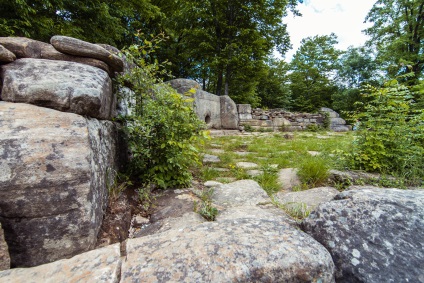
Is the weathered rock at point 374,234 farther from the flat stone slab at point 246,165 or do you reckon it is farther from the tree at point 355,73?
the tree at point 355,73

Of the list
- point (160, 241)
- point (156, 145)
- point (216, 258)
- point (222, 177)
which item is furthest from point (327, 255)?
point (222, 177)

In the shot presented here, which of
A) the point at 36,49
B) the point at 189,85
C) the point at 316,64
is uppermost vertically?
the point at 316,64

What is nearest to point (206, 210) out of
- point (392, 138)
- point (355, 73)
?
point (392, 138)

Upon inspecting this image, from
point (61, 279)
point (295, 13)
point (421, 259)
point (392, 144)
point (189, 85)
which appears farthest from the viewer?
point (295, 13)

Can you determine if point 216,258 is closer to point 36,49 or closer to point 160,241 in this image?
point 160,241

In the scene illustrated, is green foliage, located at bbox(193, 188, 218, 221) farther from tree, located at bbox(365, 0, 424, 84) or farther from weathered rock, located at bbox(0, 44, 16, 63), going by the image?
tree, located at bbox(365, 0, 424, 84)

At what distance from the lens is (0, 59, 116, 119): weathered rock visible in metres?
1.30

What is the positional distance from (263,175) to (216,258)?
79.0 inches

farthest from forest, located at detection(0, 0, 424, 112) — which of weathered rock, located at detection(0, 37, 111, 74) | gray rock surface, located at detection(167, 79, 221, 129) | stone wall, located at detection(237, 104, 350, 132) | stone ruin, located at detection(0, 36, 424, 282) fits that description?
stone ruin, located at detection(0, 36, 424, 282)

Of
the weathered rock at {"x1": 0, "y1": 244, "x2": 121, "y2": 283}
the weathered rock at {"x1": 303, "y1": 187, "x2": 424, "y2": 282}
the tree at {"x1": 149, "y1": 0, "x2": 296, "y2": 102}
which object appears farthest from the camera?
the tree at {"x1": 149, "y1": 0, "x2": 296, "y2": 102}

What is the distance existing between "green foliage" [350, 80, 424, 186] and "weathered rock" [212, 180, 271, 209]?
4.24ft

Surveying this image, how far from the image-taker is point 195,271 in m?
0.70

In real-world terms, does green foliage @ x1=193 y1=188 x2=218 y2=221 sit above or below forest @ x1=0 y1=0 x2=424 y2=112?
below

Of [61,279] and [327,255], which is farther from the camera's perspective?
[327,255]
